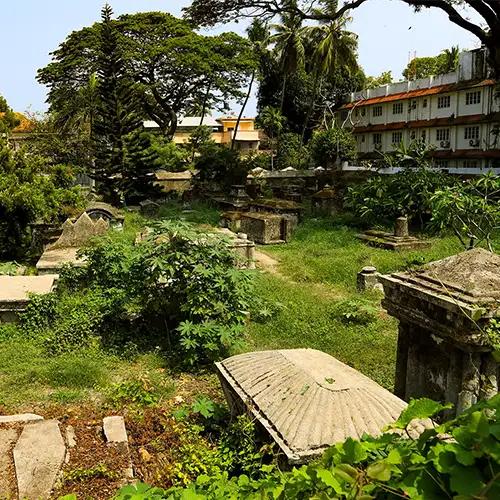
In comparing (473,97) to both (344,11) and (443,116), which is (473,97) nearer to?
(443,116)

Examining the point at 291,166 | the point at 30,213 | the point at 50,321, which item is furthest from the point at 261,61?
the point at 50,321

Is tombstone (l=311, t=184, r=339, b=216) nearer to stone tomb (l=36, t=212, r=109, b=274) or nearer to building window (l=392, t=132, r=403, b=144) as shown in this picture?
stone tomb (l=36, t=212, r=109, b=274)

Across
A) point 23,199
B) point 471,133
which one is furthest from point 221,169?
point 23,199

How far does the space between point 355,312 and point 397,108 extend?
27941mm

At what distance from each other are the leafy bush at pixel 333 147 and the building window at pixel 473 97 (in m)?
6.09

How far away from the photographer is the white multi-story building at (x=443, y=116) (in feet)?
91.8

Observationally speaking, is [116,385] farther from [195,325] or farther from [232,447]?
[232,447]

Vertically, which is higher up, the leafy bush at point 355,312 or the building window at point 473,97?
the building window at point 473,97

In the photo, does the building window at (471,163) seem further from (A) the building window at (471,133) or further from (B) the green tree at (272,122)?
(B) the green tree at (272,122)

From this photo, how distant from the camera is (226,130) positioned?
50.2 metres

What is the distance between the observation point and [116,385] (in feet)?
18.1

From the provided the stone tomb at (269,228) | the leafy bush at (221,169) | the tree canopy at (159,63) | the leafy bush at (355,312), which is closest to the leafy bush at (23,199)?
the stone tomb at (269,228)

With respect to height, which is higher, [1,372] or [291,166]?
[291,166]

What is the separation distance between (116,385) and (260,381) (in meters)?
1.86
